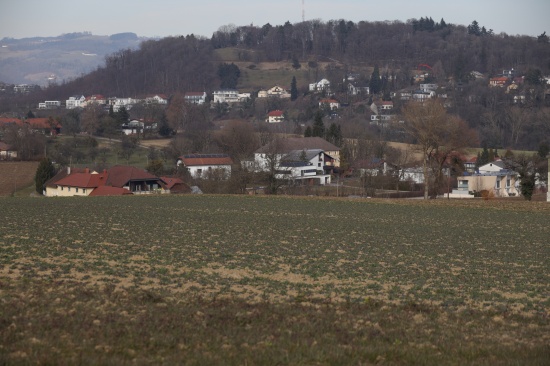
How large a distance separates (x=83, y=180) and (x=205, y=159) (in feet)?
61.8

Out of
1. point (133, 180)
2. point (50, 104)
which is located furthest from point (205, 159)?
point (50, 104)

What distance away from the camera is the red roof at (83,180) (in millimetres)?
55903

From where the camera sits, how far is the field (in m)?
11.1

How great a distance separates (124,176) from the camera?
190 ft

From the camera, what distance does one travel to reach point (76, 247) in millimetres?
20094

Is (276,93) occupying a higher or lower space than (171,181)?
higher

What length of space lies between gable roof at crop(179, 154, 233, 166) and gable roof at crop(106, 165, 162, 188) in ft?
43.4

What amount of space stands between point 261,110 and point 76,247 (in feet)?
417

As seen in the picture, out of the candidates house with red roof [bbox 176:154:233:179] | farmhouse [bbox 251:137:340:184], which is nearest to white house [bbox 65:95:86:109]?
farmhouse [bbox 251:137:340:184]

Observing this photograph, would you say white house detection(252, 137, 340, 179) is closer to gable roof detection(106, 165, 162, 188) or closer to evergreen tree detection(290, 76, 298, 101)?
gable roof detection(106, 165, 162, 188)

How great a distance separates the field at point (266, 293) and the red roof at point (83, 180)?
90.4ft

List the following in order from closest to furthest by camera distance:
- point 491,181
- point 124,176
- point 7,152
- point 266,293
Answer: point 266,293 < point 124,176 < point 491,181 < point 7,152

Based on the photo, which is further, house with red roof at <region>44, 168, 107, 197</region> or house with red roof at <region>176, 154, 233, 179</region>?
house with red roof at <region>176, 154, 233, 179</region>

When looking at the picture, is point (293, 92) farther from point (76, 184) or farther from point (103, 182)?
point (76, 184)
